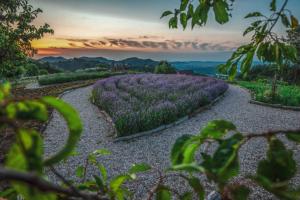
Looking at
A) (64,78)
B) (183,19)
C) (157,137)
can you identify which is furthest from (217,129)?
(64,78)

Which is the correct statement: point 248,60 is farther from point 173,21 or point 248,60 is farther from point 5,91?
point 5,91

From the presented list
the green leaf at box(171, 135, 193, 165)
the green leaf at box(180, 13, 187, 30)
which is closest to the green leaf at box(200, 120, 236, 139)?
the green leaf at box(171, 135, 193, 165)

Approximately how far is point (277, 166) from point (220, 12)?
2.69ft

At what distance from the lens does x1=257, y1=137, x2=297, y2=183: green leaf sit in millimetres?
418

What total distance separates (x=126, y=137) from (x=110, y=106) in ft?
12.3

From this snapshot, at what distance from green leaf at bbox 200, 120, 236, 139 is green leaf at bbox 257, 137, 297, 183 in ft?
0.26

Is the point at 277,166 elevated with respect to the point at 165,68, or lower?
elevated

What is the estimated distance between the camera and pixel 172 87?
53.6ft

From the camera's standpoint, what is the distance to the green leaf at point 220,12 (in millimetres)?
1097

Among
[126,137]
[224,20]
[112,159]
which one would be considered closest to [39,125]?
[126,137]

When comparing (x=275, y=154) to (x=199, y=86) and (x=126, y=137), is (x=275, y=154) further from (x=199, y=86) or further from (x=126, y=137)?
(x=199, y=86)

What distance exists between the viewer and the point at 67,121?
1.09 ft

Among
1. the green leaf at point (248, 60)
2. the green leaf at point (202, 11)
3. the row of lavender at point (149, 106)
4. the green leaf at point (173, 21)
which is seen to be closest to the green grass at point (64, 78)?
the row of lavender at point (149, 106)

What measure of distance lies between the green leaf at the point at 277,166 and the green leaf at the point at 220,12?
2.52 ft
